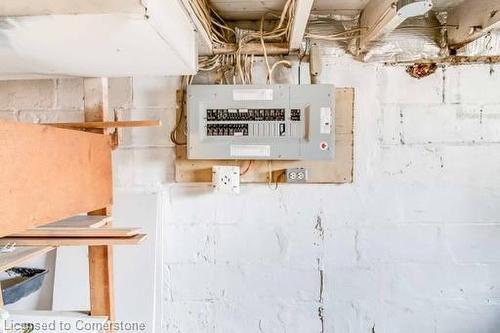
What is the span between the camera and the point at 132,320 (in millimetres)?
1700

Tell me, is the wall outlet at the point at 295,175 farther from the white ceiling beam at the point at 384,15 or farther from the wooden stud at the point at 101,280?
the wooden stud at the point at 101,280

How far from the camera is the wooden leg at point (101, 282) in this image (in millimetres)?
1331

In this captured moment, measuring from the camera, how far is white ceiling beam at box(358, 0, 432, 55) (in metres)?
1.16

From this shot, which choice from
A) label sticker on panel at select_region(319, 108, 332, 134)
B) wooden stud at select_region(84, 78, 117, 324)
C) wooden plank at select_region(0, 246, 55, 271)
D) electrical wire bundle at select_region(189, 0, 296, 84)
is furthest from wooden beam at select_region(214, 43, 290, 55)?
wooden plank at select_region(0, 246, 55, 271)

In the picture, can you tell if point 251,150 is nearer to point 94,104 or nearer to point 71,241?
point 94,104

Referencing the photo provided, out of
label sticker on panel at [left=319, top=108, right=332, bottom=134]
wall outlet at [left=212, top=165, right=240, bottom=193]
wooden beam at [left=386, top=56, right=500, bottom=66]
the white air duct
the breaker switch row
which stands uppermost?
the white air duct

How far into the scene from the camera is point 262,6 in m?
1.59

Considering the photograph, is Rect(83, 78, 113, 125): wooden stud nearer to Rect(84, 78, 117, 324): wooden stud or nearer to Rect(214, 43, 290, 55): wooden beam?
Rect(84, 78, 117, 324): wooden stud

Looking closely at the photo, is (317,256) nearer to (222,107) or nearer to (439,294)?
(439,294)

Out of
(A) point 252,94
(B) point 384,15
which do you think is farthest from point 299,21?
(A) point 252,94

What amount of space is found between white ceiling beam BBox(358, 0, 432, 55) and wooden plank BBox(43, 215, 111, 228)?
1.13 meters

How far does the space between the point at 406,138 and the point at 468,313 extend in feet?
2.76

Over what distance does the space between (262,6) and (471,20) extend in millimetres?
806

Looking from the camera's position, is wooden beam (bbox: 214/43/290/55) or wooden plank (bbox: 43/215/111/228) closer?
wooden plank (bbox: 43/215/111/228)
